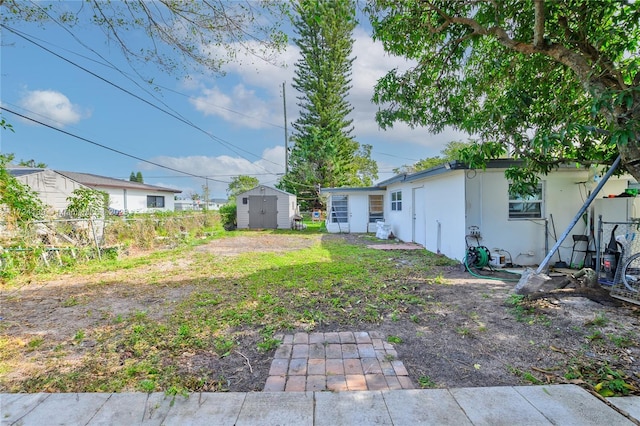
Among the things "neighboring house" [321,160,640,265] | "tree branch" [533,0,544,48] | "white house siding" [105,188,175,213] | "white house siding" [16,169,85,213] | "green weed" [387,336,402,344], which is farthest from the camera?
"white house siding" [105,188,175,213]

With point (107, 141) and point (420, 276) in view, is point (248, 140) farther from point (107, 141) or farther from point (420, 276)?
point (420, 276)

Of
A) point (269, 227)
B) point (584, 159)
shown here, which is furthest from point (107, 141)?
point (584, 159)

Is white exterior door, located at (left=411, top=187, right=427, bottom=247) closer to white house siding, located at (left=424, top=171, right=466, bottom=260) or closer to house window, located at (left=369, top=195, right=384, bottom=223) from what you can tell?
white house siding, located at (left=424, top=171, right=466, bottom=260)

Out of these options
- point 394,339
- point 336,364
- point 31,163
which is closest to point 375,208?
point 394,339

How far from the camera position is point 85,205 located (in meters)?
8.73

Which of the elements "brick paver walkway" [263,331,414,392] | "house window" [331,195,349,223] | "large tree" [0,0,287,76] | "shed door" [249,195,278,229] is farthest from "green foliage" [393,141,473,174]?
"brick paver walkway" [263,331,414,392]

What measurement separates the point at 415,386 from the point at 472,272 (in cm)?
452

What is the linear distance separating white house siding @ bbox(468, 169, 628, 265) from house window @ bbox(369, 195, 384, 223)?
845 cm

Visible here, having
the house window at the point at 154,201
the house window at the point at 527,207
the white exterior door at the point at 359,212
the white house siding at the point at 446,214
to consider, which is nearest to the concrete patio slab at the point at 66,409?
the white house siding at the point at 446,214

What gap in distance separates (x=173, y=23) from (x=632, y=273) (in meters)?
7.68

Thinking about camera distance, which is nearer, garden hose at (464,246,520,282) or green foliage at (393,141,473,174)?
garden hose at (464,246,520,282)

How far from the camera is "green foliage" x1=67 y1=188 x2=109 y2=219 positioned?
866cm

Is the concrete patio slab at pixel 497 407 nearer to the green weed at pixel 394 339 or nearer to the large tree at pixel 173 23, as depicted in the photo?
the green weed at pixel 394 339

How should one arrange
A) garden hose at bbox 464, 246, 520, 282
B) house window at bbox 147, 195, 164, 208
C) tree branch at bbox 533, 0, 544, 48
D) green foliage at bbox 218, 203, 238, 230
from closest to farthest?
tree branch at bbox 533, 0, 544, 48 < garden hose at bbox 464, 246, 520, 282 < green foliage at bbox 218, 203, 238, 230 < house window at bbox 147, 195, 164, 208
